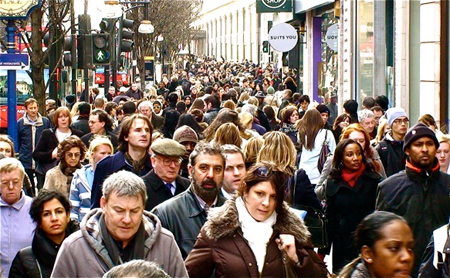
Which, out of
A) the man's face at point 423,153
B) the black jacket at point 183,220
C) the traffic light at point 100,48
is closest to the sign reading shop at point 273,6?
the traffic light at point 100,48

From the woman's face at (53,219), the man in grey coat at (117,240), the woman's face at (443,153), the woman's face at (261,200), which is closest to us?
the man in grey coat at (117,240)

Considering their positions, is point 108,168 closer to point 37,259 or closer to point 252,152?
point 252,152

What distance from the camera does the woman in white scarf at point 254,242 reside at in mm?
5895

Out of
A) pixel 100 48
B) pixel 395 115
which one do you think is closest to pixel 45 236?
pixel 395 115

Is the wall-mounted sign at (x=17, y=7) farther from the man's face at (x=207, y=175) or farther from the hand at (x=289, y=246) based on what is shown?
the hand at (x=289, y=246)

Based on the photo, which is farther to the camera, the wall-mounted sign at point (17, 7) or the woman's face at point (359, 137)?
the wall-mounted sign at point (17, 7)

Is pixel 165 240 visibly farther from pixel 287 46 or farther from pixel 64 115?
pixel 287 46

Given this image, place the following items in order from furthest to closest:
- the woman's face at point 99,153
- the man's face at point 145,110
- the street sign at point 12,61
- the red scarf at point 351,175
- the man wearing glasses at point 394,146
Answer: the man's face at point 145,110, the street sign at point 12,61, the man wearing glasses at point 394,146, the woman's face at point 99,153, the red scarf at point 351,175

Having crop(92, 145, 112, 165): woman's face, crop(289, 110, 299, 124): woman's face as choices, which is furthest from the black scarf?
crop(289, 110, 299, 124): woman's face

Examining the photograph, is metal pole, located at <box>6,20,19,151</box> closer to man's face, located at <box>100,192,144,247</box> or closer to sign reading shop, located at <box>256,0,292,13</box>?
man's face, located at <box>100,192,144,247</box>

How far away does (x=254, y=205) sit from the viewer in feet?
19.9

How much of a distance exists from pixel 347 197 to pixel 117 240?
156 inches

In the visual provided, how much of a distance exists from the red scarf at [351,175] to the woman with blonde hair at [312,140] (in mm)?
2624

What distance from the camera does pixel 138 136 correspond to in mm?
9445
